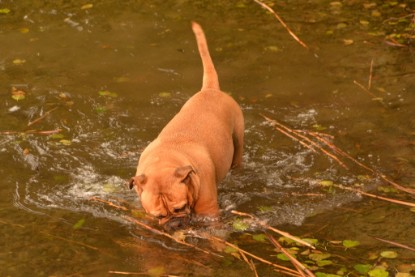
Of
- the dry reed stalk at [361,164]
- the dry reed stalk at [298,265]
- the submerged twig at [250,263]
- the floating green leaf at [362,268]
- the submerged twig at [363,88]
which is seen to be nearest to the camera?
the dry reed stalk at [298,265]

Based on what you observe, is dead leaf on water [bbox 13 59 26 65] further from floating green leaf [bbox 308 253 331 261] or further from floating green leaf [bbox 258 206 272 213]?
floating green leaf [bbox 308 253 331 261]

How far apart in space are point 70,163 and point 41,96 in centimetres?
171

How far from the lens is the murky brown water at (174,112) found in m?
6.01

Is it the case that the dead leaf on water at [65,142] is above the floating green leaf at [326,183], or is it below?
below

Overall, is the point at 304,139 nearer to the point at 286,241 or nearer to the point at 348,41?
the point at 286,241

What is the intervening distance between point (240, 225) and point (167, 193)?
93 centimetres

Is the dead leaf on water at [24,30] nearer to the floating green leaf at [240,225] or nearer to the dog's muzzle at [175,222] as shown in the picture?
the floating green leaf at [240,225]

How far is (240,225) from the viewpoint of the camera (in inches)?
245

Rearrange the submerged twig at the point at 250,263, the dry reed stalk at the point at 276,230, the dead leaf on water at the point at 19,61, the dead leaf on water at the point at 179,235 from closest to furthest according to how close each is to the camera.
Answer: the submerged twig at the point at 250,263 < the dry reed stalk at the point at 276,230 < the dead leaf on water at the point at 179,235 < the dead leaf on water at the point at 19,61

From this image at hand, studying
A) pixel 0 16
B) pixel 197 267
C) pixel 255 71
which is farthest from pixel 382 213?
pixel 0 16

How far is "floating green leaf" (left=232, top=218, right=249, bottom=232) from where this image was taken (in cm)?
619

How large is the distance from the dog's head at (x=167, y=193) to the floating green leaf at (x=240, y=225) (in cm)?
64

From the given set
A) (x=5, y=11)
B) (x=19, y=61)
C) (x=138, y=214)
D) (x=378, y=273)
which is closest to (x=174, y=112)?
(x=138, y=214)

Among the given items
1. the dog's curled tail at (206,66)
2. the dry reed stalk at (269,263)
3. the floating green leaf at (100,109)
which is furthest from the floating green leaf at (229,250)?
the floating green leaf at (100,109)
